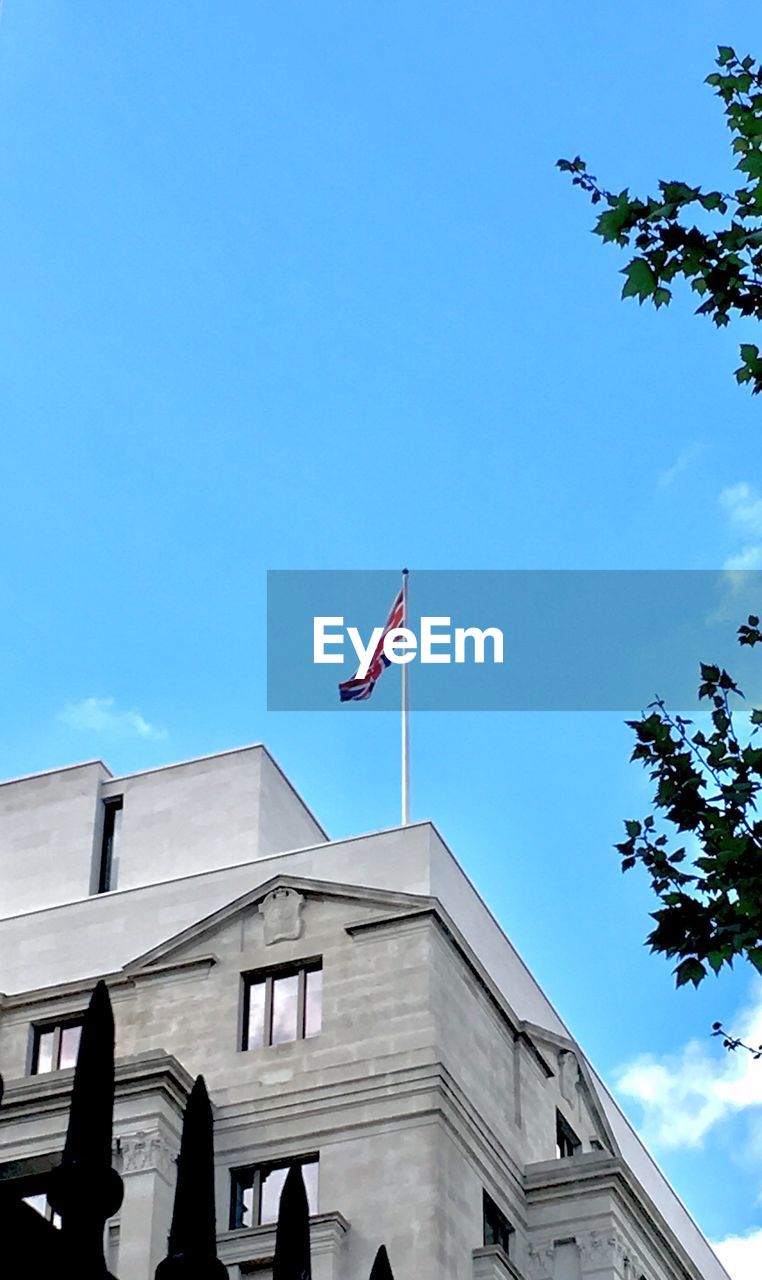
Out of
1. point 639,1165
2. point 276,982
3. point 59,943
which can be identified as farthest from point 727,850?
point 639,1165

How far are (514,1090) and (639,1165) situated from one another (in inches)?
401

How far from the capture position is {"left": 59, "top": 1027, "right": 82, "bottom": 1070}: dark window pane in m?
42.2

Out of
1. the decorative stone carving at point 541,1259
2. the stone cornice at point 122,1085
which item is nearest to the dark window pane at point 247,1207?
the stone cornice at point 122,1085

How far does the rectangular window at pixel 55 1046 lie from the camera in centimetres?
4241

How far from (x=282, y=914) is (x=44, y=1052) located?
6.09 m

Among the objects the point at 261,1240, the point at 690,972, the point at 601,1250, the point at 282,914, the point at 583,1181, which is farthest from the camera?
the point at 282,914

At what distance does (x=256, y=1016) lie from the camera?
139 feet

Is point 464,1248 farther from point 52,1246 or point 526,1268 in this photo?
point 52,1246

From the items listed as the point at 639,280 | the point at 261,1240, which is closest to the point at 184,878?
the point at 261,1240

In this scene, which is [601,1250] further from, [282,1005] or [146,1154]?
[146,1154]

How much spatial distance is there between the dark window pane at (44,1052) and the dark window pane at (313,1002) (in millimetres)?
5760

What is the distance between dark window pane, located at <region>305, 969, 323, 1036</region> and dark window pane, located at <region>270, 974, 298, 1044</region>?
25cm

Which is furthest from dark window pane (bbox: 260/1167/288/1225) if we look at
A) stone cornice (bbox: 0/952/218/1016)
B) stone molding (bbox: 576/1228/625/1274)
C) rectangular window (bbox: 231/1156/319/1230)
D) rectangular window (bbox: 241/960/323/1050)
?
stone molding (bbox: 576/1228/625/1274)

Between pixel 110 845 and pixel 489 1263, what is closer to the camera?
pixel 489 1263
